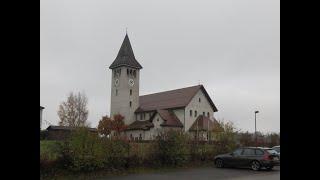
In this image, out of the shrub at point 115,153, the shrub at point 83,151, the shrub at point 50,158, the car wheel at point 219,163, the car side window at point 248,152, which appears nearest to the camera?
the shrub at point 50,158

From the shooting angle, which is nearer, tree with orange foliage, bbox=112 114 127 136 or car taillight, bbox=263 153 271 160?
car taillight, bbox=263 153 271 160

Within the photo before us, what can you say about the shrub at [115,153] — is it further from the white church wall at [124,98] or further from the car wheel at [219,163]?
the white church wall at [124,98]

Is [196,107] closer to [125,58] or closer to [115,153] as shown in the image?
[125,58]

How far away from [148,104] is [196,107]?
11796 mm

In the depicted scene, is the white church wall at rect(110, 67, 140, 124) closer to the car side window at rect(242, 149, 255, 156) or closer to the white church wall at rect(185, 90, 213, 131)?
the white church wall at rect(185, 90, 213, 131)

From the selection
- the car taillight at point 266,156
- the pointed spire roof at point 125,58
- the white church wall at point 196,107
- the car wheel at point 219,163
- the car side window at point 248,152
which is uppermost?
the pointed spire roof at point 125,58

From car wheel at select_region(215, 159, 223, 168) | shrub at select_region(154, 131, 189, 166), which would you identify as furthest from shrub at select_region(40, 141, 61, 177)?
car wheel at select_region(215, 159, 223, 168)

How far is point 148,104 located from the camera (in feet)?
261

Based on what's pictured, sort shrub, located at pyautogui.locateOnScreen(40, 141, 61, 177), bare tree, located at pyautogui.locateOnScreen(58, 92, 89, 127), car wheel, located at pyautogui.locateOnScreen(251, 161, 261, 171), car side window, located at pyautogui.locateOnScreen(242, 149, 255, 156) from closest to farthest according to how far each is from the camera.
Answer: shrub, located at pyautogui.locateOnScreen(40, 141, 61, 177) < car wheel, located at pyautogui.locateOnScreen(251, 161, 261, 171) < car side window, located at pyautogui.locateOnScreen(242, 149, 255, 156) < bare tree, located at pyautogui.locateOnScreen(58, 92, 89, 127)

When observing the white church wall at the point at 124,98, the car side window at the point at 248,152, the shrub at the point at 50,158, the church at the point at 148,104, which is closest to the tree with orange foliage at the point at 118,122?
the church at the point at 148,104

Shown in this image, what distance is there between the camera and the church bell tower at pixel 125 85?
77.4 metres

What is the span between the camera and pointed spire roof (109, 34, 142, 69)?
3130 inches

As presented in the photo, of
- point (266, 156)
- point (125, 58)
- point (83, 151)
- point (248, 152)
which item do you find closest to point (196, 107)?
point (125, 58)
